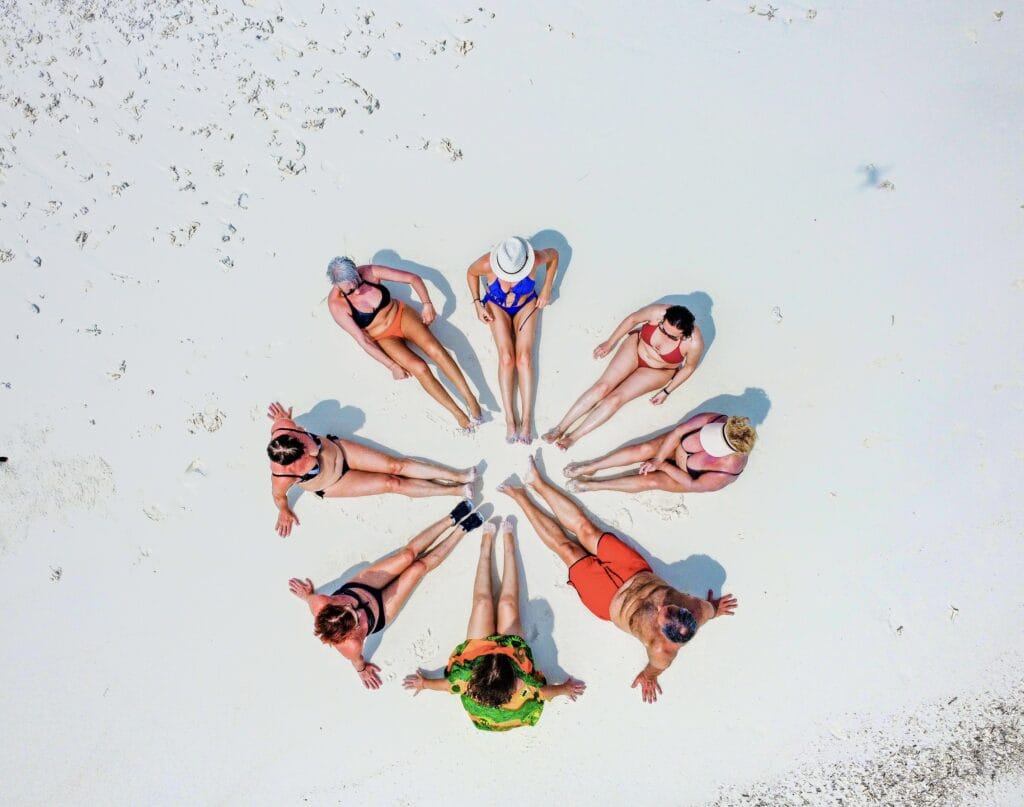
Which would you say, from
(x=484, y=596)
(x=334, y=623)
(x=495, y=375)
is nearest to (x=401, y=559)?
(x=484, y=596)

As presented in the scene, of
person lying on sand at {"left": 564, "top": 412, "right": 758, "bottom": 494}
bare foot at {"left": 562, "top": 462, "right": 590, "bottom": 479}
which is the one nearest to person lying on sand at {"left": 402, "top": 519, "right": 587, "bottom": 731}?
bare foot at {"left": 562, "top": 462, "right": 590, "bottom": 479}

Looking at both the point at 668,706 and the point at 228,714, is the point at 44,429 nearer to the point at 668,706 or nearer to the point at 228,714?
the point at 228,714

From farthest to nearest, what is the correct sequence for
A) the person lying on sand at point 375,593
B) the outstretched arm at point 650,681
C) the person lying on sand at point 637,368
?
the person lying on sand at point 637,368, the outstretched arm at point 650,681, the person lying on sand at point 375,593

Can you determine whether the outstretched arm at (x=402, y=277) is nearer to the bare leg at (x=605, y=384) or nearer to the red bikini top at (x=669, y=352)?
the bare leg at (x=605, y=384)

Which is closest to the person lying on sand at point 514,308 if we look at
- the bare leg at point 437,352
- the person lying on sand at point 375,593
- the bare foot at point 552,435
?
the bare foot at point 552,435

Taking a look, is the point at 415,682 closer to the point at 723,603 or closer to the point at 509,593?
the point at 509,593

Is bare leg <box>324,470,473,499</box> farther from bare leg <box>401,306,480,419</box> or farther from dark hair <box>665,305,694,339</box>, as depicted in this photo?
dark hair <box>665,305,694,339</box>
